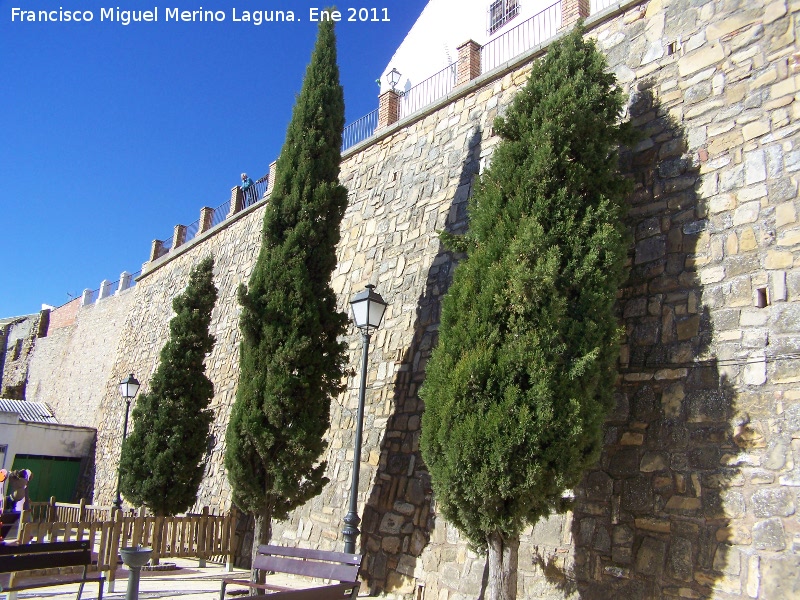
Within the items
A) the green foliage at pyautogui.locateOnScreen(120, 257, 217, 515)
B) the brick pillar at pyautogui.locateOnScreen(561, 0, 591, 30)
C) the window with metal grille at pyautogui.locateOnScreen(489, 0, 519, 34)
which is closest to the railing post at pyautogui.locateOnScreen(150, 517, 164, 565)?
the green foliage at pyautogui.locateOnScreen(120, 257, 217, 515)

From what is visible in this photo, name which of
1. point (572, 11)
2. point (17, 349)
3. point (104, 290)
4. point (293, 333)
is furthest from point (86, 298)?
point (572, 11)

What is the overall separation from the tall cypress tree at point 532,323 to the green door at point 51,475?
1771cm

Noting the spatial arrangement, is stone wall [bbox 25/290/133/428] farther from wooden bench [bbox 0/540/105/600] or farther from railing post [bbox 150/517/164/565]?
wooden bench [bbox 0/540/105/600]

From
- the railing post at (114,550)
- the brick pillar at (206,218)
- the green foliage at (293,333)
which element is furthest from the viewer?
the brick pillar at (206,218)

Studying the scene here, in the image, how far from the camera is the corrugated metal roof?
22.9 metres

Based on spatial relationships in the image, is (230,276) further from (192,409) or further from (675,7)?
(675,7)

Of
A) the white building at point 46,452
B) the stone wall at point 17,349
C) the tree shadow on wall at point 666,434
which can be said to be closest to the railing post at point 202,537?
the tree shadow on wall at point 666,434

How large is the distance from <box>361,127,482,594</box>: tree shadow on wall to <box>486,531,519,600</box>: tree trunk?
203 cm

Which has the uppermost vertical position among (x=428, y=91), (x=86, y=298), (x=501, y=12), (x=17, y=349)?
(x=501, y=12)

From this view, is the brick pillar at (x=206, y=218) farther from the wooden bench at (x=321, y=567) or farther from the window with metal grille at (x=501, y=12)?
the wooden bench at (x=321, y=567)

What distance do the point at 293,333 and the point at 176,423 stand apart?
13.6ft

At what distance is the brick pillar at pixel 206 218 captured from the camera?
59.1 feet

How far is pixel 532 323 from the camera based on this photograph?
17.6 ft

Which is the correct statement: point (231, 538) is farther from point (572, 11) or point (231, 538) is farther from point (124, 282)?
point (124, 282)
